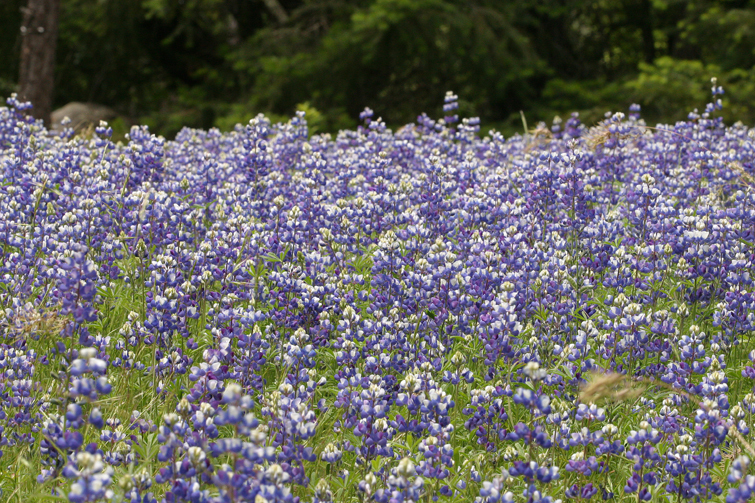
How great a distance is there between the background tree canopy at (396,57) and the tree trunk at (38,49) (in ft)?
6.31

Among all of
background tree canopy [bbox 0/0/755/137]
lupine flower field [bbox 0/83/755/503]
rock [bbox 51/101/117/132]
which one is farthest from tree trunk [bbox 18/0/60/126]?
lupine flower field [bbox 0/83/755/503]

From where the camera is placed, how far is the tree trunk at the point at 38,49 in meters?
11.1

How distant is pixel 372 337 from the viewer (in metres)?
3.70

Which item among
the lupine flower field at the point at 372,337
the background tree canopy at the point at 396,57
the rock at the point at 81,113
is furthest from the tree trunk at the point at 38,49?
the lupine flower field at the point at 372,337

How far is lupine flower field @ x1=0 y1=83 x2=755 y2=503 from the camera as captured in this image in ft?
8.98

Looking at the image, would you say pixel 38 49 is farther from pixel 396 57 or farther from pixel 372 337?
pixel 372 337

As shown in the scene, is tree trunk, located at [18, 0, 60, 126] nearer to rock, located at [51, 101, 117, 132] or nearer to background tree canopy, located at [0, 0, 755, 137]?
background tree canopy, located at [0, 0, 755, 137]

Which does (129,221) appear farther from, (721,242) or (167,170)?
(721,242)

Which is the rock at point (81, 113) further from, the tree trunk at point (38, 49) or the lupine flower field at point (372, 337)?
the lupine flower field at point (372, 337)

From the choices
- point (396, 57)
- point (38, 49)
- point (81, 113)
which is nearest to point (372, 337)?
point (38, 49)

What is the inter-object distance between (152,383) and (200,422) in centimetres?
112

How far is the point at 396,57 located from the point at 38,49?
5773 mm

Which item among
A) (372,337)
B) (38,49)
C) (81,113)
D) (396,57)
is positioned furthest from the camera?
(81,113)

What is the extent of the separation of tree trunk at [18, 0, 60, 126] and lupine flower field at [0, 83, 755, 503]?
586 cm
